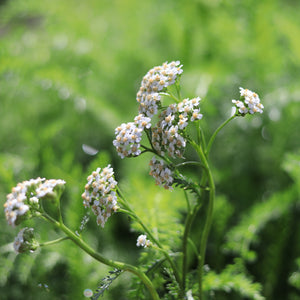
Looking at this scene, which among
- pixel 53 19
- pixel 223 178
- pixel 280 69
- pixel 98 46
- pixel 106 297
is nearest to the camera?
pixel 106 297

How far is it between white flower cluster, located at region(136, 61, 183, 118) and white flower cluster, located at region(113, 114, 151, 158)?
25 mm

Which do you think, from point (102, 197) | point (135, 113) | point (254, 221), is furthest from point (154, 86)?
point (135, 113)

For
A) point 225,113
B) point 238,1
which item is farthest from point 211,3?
point 225,113

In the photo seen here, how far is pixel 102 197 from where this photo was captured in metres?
0.46

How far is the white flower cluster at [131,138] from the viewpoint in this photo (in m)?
0.45

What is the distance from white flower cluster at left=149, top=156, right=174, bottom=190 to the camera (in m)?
0.47

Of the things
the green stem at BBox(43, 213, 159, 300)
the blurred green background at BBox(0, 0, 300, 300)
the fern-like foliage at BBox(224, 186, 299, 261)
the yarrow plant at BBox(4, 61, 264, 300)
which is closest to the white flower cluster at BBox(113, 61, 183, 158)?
the yarrow plant at BBox(4, 61, 264, 300)

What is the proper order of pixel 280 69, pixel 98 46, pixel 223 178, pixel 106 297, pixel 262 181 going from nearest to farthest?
pixel 106 297 < pixel 223 178 < pixel 262 181 < pixel 280 69 < pixel 98 46

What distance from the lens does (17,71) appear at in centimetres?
124

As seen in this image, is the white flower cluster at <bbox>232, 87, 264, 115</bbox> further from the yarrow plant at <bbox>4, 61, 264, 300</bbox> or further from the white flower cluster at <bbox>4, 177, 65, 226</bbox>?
the white flower cluster at <bbox>4, 177, 65, 226</bbox>

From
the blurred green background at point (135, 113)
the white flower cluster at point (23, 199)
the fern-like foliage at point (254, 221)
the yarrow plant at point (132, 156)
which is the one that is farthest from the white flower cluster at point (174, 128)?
the fern-like foliage at point (254, 221)

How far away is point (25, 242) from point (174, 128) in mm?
225

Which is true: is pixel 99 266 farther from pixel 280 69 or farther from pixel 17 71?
pixel 280 69

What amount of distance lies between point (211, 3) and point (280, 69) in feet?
1.37
